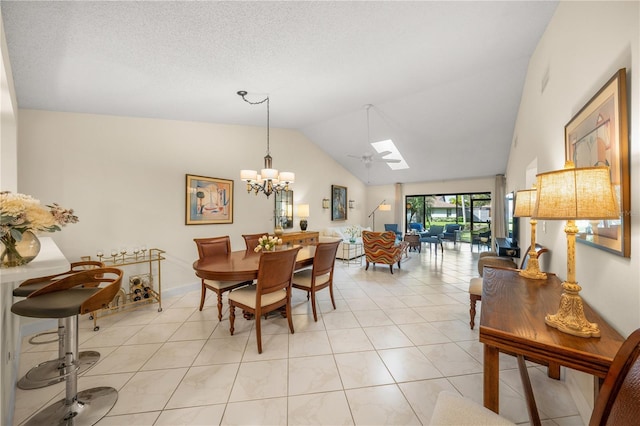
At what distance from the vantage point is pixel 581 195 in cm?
99

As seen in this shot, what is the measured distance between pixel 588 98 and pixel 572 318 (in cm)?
141

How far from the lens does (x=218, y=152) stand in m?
4.25

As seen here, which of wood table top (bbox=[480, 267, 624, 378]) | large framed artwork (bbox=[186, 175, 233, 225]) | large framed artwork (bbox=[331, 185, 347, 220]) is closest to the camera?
wood table top (bbox=[480, 267, 624, 378])

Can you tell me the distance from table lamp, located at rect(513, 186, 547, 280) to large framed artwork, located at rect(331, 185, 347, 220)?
512 cm

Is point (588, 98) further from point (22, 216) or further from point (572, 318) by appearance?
point (22, 216)

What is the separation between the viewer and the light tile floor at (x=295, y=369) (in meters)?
1.59

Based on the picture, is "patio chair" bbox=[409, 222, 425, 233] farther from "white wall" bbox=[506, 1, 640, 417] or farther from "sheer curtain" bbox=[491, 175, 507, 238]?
"white wall" bbox=[506, 1, 640, 417]

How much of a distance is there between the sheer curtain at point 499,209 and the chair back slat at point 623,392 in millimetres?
7356

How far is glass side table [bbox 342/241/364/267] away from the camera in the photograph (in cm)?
611

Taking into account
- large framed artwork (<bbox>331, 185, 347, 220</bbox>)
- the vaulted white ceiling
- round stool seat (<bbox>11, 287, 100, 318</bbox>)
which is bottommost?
round stool seat (<bbox>11, 287, 100, 318</bbox>)

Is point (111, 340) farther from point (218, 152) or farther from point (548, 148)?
point (548, 148)

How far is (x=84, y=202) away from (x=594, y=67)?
193 inches

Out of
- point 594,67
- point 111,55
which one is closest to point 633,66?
point 594,67

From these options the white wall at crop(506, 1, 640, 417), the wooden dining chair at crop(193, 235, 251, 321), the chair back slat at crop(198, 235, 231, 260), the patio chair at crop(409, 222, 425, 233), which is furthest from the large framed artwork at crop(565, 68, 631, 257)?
the patio chair at crop(409, 222, 425, 233)
